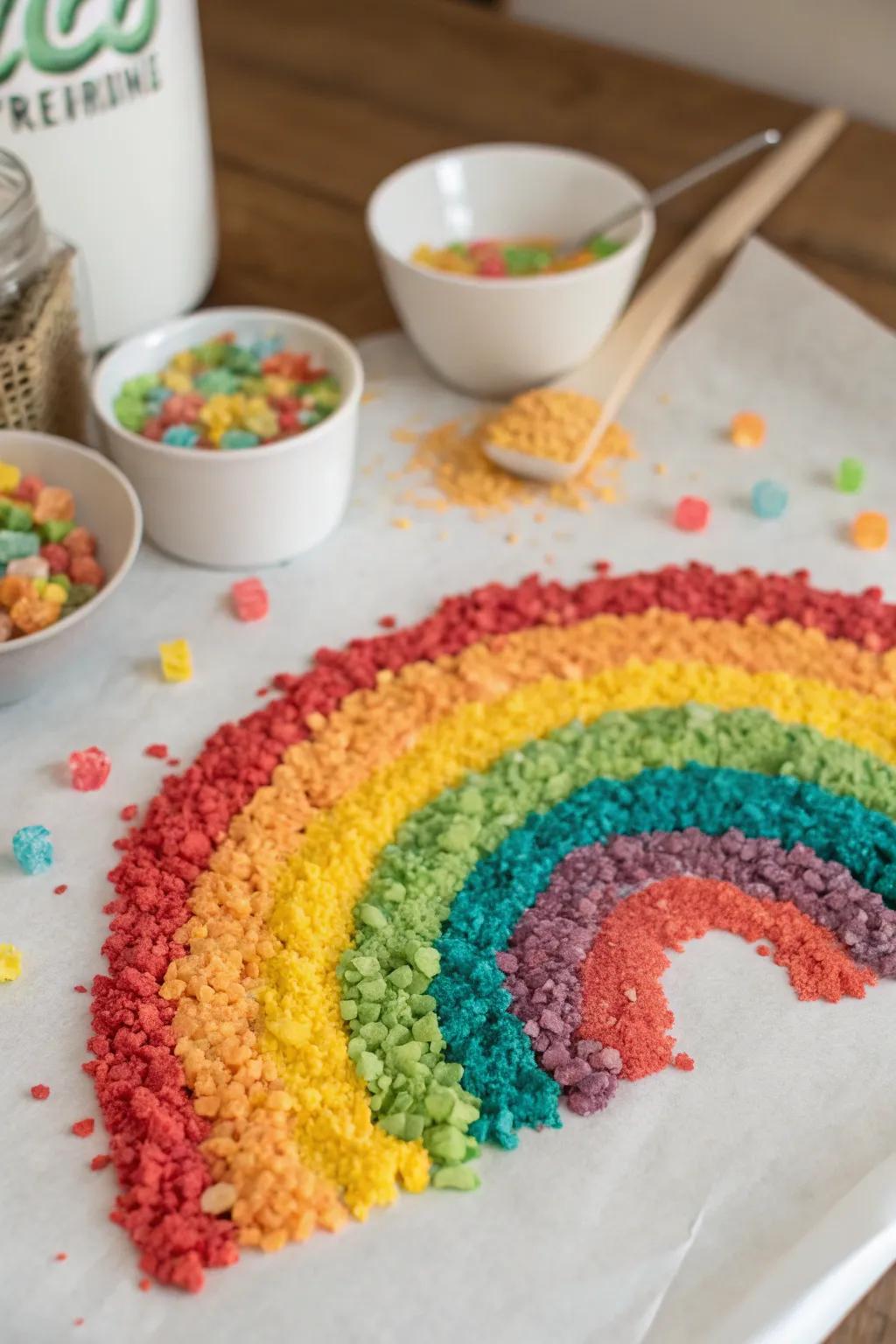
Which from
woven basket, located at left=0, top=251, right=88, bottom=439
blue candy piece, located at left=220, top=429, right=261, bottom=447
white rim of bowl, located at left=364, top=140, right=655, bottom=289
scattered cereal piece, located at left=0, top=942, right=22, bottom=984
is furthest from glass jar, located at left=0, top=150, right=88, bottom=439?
scattered cereal piece, located at left=0, top=942, right=22, bottom=984

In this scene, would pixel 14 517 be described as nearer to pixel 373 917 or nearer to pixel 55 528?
pixel 55 528

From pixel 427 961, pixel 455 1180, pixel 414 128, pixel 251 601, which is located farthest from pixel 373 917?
pixel 414 128

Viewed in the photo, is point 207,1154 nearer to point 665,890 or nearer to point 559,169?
point 665,890

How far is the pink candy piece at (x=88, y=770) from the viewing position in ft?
2.37

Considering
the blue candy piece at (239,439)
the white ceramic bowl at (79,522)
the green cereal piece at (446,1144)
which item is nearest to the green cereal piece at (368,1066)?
the green cereal piece at (446,1144)

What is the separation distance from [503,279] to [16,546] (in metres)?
0.38

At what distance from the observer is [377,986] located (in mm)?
625

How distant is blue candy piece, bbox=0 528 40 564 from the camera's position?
764mm

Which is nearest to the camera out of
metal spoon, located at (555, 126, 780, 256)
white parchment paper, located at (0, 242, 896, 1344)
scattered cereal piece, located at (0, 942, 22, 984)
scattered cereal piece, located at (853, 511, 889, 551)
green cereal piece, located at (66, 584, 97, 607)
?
white parchment paper, located at (0, 242, 896, 1344)

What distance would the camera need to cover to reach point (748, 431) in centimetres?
96

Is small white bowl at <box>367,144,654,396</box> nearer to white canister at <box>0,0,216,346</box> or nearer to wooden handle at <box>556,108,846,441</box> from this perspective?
wooden handle at <box>556,108,846,441</box>

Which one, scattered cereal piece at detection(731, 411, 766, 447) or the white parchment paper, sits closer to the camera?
the white parchment paper

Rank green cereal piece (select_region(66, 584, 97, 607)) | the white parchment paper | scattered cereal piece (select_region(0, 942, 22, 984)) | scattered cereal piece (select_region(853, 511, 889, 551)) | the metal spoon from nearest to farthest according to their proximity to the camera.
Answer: the white parchment paper → scattered cereal piece (select_region(0, 942, 22, 984)) → green cereal piece (select_region(66, 584, 97, 607)) → scattered cereal piece (select_region(853, 511, 889, 551)) → the metal spoon

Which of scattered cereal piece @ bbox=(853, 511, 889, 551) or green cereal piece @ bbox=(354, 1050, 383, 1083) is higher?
scattered cereal piece @ bbox=(853, 511, 889, 551)
